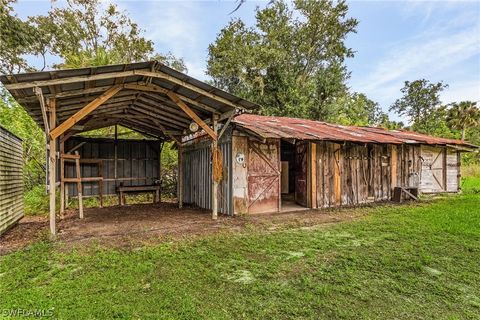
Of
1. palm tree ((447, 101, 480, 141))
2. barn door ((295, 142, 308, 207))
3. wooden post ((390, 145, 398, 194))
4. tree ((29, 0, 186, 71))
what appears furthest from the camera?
palm tree ((447, 101, 480, 141))

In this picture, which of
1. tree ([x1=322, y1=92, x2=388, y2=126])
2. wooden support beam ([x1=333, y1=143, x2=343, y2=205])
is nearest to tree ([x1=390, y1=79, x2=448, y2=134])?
tree ([x1=322, y1=92, x2=388, y2=126])

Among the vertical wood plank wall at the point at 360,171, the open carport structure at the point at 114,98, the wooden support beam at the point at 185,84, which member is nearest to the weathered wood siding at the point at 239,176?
the open carport structure at the point at 114,98

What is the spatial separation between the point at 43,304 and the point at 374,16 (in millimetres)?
7499

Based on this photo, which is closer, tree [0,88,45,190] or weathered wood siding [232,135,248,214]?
weathered wood siding [232,135,248,214]

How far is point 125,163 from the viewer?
10539 mm

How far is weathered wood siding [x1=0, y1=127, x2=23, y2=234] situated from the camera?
5.66 metres

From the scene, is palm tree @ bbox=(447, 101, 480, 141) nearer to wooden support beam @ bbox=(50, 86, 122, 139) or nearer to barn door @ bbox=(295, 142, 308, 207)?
barn door @ bbox=(295, 142, 308, 207)

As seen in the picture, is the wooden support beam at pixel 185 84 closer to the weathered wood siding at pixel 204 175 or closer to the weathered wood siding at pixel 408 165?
the weathered wood siding at pixel 204 175

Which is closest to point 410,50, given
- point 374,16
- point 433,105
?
point 374,16

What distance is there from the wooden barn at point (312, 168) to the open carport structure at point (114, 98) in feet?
2.95

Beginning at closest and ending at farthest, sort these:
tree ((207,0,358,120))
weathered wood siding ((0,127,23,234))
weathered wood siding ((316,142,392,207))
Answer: weathered wood siding ((0,127,23,234)) < weathered wood siding ((316,142,392,207)) < tree ((207,0,358,120))

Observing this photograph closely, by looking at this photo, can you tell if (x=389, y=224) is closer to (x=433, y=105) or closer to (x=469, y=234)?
(x=469, y=234)

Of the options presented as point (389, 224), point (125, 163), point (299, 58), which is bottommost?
point (389, 224)

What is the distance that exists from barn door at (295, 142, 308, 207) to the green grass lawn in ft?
12.5
